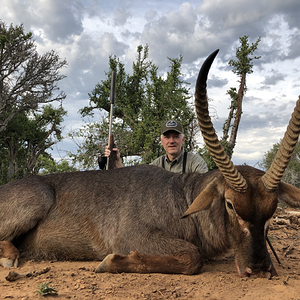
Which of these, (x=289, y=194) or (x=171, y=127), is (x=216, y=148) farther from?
(x=171, y=127)

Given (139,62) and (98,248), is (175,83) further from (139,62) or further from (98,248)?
(98,248)

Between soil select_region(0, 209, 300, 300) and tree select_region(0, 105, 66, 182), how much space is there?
79.2 feet

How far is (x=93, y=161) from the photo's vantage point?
639 inches

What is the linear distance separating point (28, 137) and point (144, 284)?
2693 centimetres

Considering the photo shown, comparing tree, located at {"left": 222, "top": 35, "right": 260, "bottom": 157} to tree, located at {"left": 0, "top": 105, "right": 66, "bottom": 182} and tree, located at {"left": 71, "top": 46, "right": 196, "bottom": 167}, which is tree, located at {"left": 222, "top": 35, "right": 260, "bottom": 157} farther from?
tree, located at {"left": 0, "top": 105, "right": 66, "bottom": 182}

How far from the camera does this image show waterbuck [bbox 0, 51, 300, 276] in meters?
3.51

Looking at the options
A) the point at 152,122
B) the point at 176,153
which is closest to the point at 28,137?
the point at 152,122

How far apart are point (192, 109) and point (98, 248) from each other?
37.3 ft

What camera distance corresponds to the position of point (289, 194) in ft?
12.8

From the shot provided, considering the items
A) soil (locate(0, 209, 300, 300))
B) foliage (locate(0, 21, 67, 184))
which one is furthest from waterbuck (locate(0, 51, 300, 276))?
foliage (locate(0, 21, 67, 184))

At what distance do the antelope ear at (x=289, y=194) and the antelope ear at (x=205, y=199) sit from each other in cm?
80

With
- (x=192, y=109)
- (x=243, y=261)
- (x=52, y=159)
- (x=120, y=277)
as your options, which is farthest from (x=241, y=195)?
(x=52, y=159)

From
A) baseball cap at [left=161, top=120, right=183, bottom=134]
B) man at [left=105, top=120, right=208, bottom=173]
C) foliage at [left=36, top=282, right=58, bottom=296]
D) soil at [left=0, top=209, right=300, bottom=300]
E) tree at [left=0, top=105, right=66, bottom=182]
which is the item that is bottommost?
soil at [left=0, top=209, right=300, bottom=300]

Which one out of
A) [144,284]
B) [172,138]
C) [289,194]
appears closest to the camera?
[144,284]
